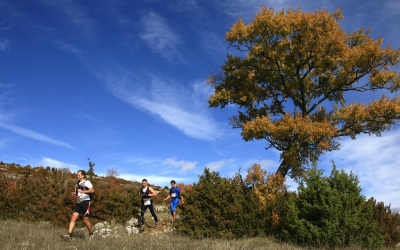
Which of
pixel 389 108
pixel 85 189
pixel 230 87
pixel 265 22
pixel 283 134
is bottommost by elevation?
pixel 85 189

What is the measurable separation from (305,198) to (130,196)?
32.2 feet

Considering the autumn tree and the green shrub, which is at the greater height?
the autumn tree

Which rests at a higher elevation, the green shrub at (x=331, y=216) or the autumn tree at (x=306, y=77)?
the autumn tree at (x=306, y=77)

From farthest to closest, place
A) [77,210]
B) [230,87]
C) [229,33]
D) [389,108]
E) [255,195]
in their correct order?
1. [230,87]
2. [229,33]
3. [389,108]
4. [255,195]
5. [77,210]

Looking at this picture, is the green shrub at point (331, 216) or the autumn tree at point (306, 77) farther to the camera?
the autumn tree at point (306, 77)

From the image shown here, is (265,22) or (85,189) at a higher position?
(265,22)

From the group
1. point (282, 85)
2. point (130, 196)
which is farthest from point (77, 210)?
point (282, 85)

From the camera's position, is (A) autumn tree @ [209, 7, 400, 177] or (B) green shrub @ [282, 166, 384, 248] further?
(A) autumn tree @ [209, 7, 400, 177]

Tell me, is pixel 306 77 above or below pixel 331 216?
above

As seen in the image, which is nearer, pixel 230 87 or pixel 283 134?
pixel 283 134

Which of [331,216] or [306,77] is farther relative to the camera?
[306,77]

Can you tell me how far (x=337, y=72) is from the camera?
73.9 ft

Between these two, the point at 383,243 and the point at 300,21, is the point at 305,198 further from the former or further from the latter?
the point at 300,21

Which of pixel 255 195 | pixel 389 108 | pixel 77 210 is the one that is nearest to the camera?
pixel 77 210
